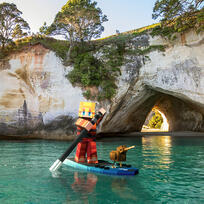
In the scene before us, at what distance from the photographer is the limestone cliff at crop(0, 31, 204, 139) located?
60.9ft

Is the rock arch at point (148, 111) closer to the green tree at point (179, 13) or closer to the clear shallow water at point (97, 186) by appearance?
the green tree at point (179, 13)

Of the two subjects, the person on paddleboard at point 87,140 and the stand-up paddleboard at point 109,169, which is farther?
the person on paddleboard at point 87,140

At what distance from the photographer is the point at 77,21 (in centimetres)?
1895

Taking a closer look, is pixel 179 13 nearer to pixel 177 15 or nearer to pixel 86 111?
pixel 177 15

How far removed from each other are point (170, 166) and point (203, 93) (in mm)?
13008

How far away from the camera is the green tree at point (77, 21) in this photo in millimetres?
18922

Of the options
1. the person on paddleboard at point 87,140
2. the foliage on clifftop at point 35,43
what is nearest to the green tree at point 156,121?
the foliage on clifftop at point 35,43

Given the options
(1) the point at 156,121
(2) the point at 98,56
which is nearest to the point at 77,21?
(2) the point at 98,56

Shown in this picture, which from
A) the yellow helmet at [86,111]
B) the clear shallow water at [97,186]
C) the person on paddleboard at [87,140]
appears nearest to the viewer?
the clear shallow water at [97,186]

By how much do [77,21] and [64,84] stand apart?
18.3ft

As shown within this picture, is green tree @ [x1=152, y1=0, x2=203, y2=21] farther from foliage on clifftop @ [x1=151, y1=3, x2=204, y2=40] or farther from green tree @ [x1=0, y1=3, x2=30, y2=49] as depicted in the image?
green tree @ [x1=0, y1=3, x2=30, y2=49]

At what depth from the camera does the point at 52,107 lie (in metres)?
19.3

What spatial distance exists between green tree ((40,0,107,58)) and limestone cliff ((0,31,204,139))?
2.21m

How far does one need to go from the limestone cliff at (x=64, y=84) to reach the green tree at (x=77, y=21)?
221 centimetres
